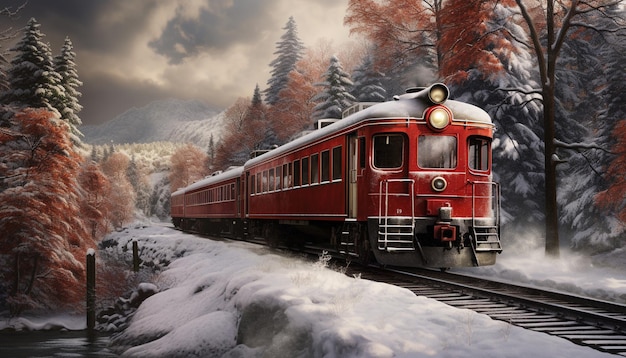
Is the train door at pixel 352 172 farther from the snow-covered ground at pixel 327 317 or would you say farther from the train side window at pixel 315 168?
the train side window at pixel 315 168

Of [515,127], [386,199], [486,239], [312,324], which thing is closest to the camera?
[312,324]

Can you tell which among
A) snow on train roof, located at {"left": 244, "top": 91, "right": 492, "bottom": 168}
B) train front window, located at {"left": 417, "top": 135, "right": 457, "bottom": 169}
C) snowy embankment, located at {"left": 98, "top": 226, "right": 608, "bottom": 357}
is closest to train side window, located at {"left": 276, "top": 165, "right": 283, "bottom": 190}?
snowy embankment, located at {"left": 98, "top": 226, "right": 608, "bottom": 357}

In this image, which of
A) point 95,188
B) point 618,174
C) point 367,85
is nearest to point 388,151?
point 618,174

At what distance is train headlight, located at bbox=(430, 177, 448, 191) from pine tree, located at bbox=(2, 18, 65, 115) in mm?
25223

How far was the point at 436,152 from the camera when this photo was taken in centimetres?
1261

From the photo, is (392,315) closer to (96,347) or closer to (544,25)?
(96,347)

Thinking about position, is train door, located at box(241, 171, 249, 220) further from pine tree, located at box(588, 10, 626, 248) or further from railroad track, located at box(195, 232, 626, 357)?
railroad track, located at box(195, 232, 626, 357)

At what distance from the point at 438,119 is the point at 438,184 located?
4.20ft

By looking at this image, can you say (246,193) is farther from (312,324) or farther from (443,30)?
(312,324)

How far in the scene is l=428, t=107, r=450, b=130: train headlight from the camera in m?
12.6

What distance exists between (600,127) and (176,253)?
53.4 ft

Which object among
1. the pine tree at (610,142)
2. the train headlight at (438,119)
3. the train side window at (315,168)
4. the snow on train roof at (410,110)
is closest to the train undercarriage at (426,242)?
the train headlight at (438,119)

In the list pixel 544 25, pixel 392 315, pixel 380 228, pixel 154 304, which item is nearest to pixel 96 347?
pixel 154 304

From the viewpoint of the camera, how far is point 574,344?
6.73 metres
